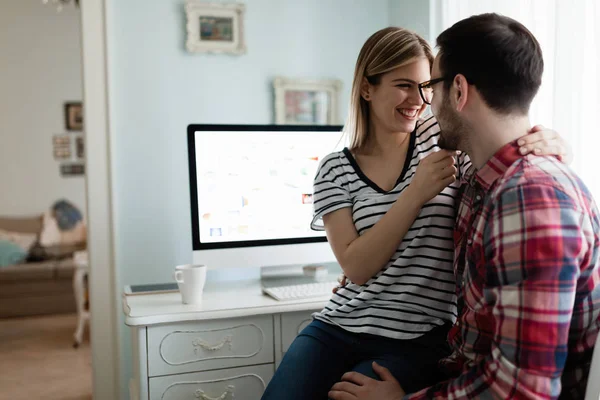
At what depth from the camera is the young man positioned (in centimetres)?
89

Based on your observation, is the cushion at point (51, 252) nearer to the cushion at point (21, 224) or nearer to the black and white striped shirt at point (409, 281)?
the cushion at point (21, 224)

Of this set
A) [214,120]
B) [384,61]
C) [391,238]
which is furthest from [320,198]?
[214,120]

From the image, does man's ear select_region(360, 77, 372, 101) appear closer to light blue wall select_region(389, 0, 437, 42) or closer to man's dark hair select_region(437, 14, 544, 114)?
man's dark hair select_region(437, 14, 544, 114)

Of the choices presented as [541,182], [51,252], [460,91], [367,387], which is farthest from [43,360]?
[541,182]

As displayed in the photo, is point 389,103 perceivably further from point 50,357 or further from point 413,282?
point 50,357

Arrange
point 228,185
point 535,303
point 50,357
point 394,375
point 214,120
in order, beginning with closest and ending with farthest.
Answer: point 535,303
point 394,375
point 228,185
point 214,120
point 50,357

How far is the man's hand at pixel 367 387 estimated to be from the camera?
1.15 meters

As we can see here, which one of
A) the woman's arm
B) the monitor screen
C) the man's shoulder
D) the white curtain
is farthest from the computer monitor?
the man's shoulder

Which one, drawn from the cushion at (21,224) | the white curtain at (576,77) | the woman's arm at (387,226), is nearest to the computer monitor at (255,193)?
the woman's arm at (387,226)

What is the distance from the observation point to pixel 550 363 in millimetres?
888

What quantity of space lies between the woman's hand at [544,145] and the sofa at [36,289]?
4.43m

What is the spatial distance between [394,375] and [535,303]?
0.43 meters

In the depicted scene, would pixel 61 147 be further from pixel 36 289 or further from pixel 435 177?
pixel 435 177

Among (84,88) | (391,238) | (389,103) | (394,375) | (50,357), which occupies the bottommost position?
(50,357)
